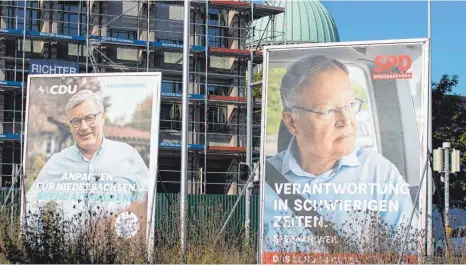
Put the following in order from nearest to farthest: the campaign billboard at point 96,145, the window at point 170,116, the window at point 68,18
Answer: the campaign billboard at point 96,145 < the window at point 68,18 < the window at point 170,116

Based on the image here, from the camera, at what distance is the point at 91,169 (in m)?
15.8

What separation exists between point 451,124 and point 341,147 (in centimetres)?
2113

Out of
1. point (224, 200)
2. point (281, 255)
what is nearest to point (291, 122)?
point (281, 255)

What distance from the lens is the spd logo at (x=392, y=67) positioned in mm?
13555

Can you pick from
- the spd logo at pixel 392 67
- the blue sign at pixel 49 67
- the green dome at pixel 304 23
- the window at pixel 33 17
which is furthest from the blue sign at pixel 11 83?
the spd logo at pixel 392 67

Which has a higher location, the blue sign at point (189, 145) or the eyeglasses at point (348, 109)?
the eyeglasses at point (348, 109)

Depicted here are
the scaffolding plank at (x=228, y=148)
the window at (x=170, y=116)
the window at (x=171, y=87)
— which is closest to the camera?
the scaffolding plank at (x=228, y=148)

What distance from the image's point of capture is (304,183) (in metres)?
13.9

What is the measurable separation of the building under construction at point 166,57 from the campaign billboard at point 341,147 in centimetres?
2193

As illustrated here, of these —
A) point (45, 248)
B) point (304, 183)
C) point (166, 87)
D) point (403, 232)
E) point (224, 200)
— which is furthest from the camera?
point (166, 87)

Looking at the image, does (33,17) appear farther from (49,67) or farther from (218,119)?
(218,119)

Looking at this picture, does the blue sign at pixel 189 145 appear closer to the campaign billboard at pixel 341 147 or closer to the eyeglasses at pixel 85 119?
the eyeglasses at pixel 85 119

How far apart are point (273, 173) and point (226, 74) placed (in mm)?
27472

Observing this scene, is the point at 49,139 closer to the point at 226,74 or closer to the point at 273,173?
the point at 273,173
